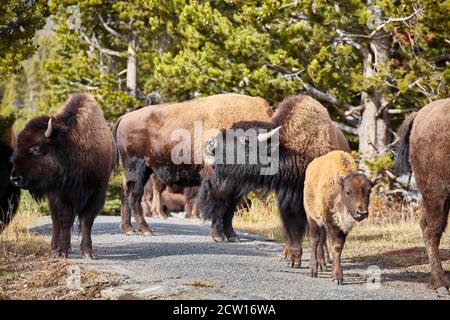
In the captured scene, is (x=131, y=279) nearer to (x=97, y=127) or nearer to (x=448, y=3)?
(x=97, y=127)

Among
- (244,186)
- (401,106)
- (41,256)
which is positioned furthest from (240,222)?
(41,256)

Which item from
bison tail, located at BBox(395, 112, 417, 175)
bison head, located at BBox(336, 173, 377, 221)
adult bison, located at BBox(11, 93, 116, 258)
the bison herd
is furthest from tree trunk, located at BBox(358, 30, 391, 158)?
bison head, located at BBox(336, 173, 377, 221)

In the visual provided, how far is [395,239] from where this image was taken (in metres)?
13.4

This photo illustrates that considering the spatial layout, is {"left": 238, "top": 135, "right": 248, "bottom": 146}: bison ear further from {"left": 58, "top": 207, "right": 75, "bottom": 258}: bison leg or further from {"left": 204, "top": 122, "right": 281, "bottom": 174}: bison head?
{"left": 58, "top": 207, "right": 75, "bottom": 258}: bison leg

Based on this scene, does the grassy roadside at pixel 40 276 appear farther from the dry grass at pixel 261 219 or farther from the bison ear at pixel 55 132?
the dry grass at pixel 261 219

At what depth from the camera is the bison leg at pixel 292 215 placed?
1081 centimetres

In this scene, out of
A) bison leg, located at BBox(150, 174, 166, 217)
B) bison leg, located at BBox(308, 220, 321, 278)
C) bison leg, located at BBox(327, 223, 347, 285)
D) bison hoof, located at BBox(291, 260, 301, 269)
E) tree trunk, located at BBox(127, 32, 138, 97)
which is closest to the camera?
bison leg, located at BBox(327, 223, 347, 285)

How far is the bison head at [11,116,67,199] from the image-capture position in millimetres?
10555

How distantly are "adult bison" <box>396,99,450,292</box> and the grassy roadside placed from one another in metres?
3.33

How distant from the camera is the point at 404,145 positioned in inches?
375

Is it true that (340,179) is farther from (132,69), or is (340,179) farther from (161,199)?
(132,69)

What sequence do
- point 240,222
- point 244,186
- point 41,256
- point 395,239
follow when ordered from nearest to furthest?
point 41,256 < point 244,186 < point 395,239 < point 240,222

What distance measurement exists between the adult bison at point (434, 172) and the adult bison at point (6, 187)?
6.87m
